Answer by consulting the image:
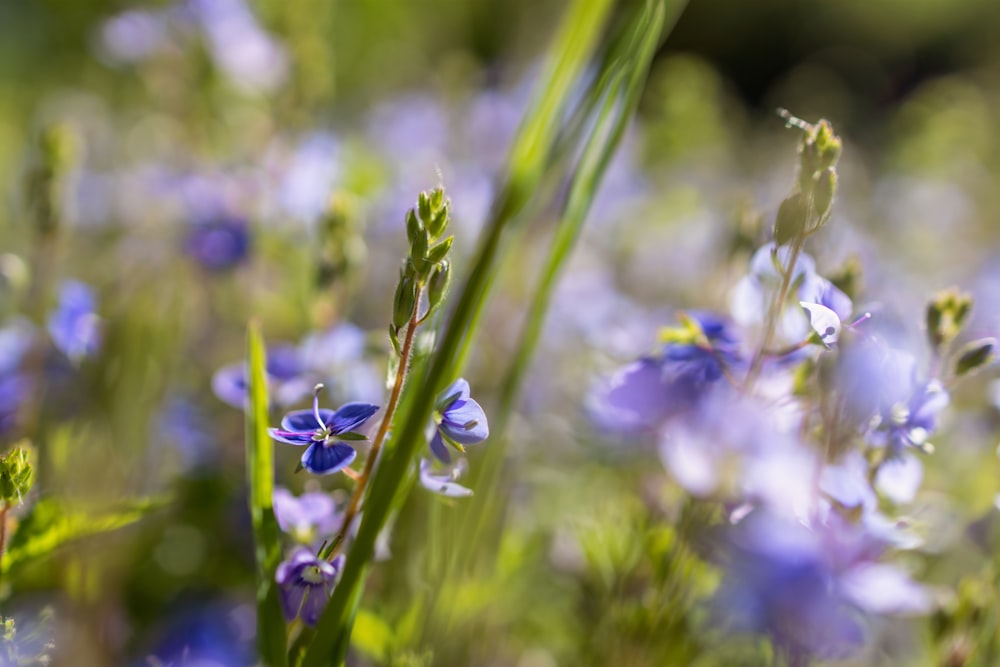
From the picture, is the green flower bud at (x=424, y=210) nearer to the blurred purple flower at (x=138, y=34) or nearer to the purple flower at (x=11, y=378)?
→ the purple flower at (x=11, y=378)

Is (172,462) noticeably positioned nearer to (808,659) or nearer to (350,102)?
(808,659)

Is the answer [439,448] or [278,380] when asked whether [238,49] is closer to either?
[278,380]

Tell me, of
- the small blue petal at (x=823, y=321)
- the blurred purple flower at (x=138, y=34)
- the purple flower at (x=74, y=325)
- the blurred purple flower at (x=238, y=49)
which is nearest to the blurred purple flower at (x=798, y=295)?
the small blue petal at (x=823, y=321)

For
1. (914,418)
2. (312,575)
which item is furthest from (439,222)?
(914,418)

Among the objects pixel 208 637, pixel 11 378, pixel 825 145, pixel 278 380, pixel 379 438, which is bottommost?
pixel 208 637

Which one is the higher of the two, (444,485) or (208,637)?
(444,485)

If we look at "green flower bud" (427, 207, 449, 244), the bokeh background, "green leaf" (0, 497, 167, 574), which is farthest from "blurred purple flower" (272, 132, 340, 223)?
"green flower bud" (427, 207, 449, 244)

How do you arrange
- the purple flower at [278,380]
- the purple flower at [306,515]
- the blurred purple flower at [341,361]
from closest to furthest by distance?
the purple flower at [306,515], the purple flower at [278,380], the blurred purple flower at [341,361]
